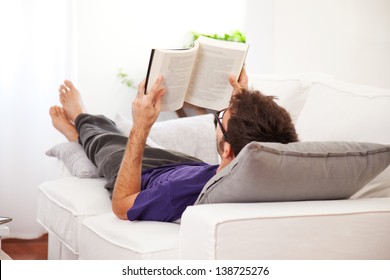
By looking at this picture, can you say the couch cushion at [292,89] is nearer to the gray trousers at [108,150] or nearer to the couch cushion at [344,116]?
the couch cushion at [344,116]

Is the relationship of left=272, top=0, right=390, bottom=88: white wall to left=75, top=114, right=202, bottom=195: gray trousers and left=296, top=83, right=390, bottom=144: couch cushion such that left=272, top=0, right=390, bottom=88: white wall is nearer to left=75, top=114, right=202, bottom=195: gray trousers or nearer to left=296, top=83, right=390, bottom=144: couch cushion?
left=296, top=83, right=390, bottom=144: couch cushion

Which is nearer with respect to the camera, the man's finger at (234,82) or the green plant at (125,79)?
the man's finger at (234,82)

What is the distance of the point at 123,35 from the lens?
16.2ft

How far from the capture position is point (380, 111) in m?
2.08

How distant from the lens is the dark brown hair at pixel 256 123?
5.66ft

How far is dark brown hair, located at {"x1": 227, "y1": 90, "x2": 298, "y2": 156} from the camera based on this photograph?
5.66ft

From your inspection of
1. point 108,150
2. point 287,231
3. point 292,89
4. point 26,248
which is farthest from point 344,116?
point 26,248

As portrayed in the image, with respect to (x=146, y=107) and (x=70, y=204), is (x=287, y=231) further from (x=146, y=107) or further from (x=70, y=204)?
(x=70, y=204)

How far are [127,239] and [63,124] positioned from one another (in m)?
1.52

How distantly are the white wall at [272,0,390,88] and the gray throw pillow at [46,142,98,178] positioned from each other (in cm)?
124

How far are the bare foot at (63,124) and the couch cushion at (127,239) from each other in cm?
111

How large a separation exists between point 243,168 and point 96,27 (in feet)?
11.6

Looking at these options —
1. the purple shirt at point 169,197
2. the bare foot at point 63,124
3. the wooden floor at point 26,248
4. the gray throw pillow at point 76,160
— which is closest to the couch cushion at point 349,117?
the purple shirt at point 169,197
